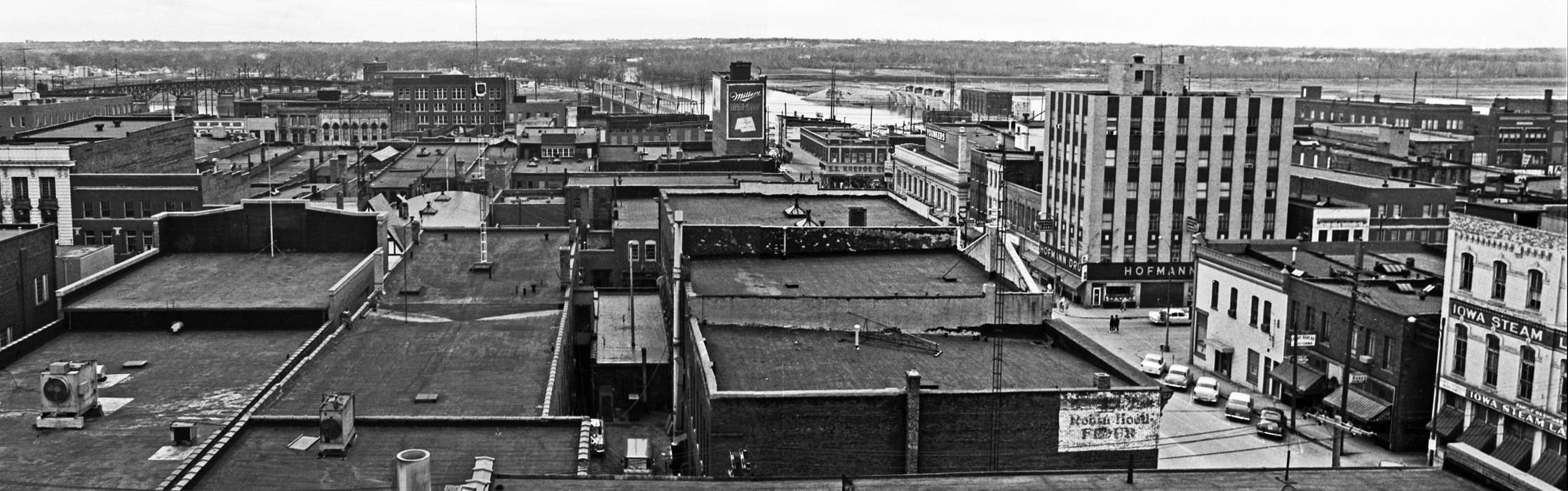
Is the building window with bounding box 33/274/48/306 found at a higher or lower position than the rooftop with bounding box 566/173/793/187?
lower

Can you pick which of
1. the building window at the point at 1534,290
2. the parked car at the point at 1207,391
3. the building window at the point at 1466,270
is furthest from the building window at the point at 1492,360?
the parked car at the point at 1207,391

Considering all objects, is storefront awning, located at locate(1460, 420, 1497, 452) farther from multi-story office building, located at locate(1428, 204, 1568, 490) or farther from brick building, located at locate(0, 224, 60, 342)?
brick building, located at locate(0, 224, 60, 342)

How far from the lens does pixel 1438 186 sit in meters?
83.7

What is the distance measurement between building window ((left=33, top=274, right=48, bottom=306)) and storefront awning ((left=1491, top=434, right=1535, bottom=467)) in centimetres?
4410

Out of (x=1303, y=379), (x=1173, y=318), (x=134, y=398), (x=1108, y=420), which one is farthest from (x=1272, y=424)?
(x=134, y=398)

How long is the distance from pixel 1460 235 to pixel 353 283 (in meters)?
36.0

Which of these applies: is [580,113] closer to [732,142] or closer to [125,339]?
[732,142]

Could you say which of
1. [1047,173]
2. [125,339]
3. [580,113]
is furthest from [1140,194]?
[580,113]

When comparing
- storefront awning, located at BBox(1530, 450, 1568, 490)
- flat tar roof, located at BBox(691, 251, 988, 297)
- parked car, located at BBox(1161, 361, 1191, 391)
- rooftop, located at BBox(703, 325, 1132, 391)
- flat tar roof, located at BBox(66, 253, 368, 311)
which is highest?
flat tar roof, located at BBox(691, 251, 988, 297)

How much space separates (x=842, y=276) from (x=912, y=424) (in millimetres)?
12939

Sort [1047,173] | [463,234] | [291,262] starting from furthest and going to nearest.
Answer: [1047,173], [463,234], [291,262]

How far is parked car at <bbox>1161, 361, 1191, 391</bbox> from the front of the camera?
57406mm

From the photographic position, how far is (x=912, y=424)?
30031mm

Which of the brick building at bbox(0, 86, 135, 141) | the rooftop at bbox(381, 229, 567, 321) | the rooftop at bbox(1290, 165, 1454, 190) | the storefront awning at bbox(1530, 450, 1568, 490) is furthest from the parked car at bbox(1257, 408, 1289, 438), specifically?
the brick building at bbox(0, 86, 135, 141)
